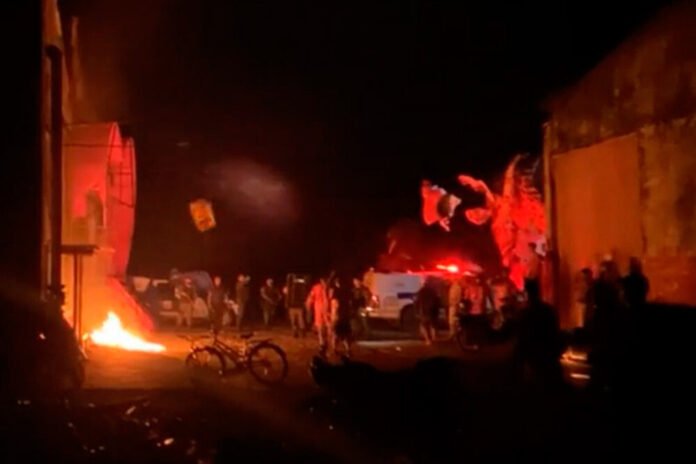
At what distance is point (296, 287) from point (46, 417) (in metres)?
20.8

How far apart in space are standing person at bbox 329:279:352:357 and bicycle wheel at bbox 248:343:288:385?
2.98m

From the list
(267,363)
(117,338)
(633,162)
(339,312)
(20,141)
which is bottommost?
(267,363)

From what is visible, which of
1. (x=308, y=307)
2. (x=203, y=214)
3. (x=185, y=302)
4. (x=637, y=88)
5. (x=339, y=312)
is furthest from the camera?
(x=203, y=214)

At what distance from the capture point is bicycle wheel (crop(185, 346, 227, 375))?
20188 mm

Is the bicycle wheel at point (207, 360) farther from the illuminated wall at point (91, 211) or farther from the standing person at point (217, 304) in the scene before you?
the standing person at point (217, 304)

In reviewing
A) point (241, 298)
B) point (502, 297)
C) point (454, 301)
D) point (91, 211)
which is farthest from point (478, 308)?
point (91, 211)

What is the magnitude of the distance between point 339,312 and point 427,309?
6042mm

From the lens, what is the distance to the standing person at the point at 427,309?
2838cm

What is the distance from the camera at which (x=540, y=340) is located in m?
11.3

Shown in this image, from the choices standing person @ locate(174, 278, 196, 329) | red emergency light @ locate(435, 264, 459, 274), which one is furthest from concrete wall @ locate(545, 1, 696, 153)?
standing person @ locate(174, 278, 196, 329)

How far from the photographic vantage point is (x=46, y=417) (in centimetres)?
1198

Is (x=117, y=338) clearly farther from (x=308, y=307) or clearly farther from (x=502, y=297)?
(x=502, y=297)

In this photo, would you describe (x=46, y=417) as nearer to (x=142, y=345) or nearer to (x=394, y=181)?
(x=142, y=345)

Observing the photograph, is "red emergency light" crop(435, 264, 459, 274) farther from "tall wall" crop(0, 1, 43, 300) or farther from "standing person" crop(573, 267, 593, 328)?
"tall wall" crop(0, 1, 43, 300)
